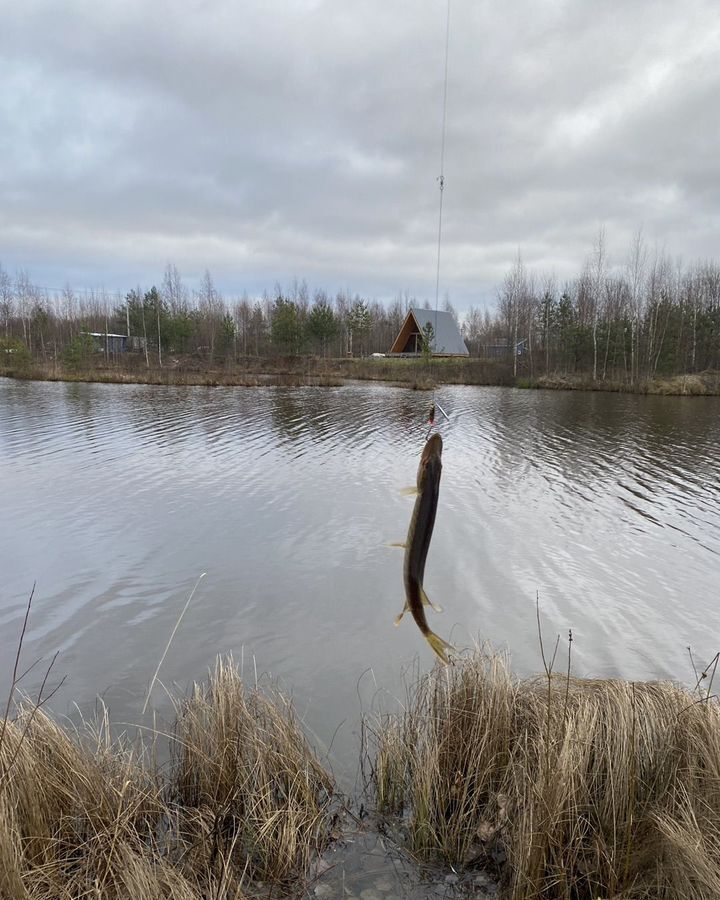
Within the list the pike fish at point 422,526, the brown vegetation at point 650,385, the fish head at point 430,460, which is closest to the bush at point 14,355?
the brown vegetation at point 650,385

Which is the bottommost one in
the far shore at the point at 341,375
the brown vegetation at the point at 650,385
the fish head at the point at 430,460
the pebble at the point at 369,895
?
the pebble at the point at 369,895

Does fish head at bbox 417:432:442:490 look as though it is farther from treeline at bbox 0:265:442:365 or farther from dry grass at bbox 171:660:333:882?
treeline at bbox 0:265:442:365

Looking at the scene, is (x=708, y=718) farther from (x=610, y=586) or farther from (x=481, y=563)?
(x=481, y=563)

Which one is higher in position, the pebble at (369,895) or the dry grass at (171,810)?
the dry grass at (171,810)

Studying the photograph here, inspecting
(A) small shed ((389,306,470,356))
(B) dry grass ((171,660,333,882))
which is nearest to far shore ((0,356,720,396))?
(A) small shed ((389,306,470,356))

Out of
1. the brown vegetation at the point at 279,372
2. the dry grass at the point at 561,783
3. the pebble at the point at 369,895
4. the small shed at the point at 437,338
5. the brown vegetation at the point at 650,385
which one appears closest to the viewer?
the dry grass at the point at 561,783

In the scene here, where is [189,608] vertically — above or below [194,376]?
below

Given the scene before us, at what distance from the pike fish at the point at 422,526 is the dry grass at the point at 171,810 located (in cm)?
141

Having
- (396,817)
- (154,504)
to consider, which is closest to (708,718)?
(396,817)

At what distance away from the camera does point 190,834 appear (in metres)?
2.85

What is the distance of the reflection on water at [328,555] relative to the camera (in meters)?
5.51

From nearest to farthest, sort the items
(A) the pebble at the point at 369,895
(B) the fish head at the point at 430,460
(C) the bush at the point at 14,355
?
1. (B) the fish head at the point at 430,460
2. (A) the pebble at the point at 369,895
3. (C) the bush at the point at 14,355

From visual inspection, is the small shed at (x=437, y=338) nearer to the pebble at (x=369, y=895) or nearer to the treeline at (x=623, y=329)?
the treeline at (x=623, y=329)

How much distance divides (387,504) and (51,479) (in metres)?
7.18
